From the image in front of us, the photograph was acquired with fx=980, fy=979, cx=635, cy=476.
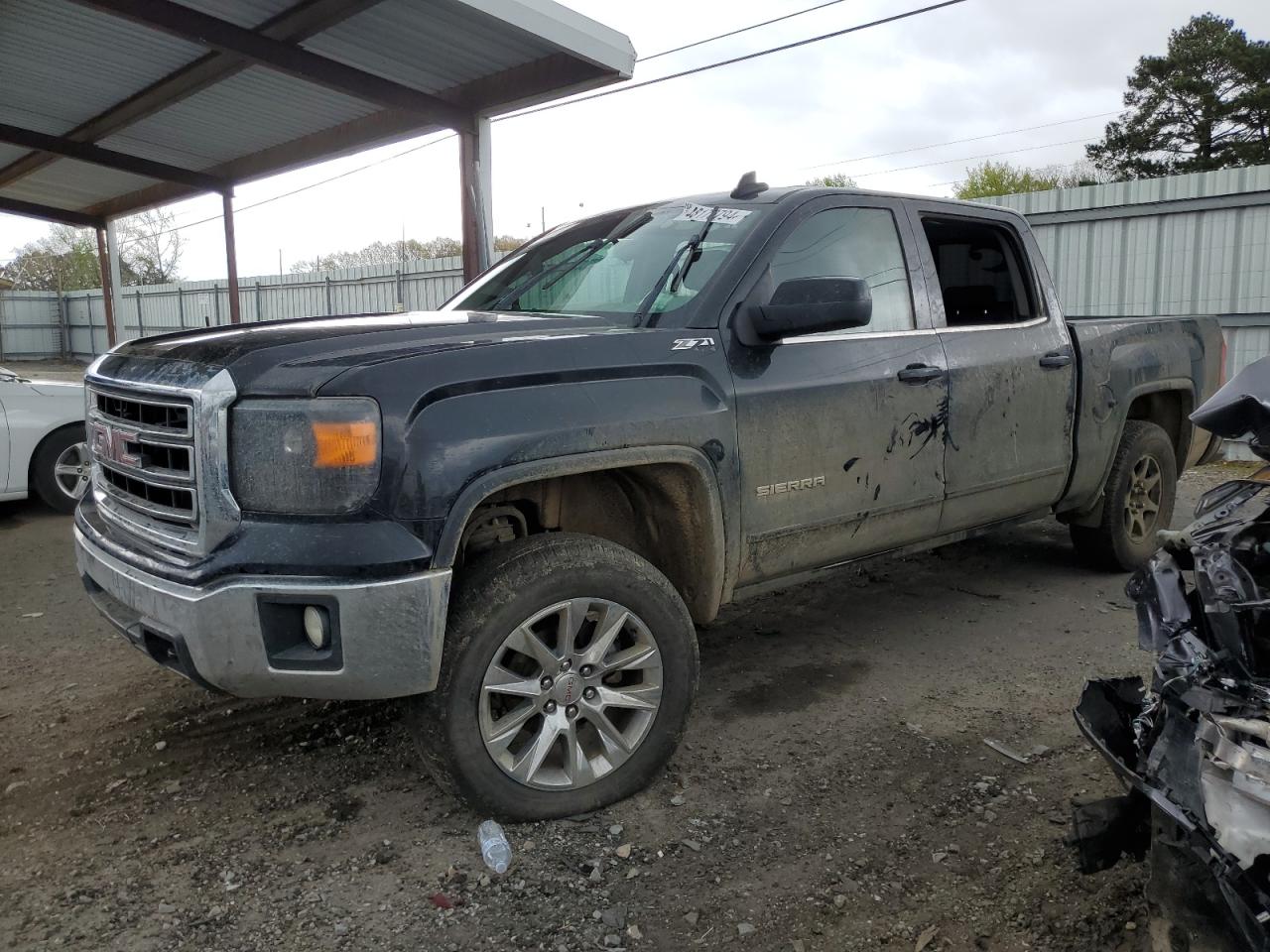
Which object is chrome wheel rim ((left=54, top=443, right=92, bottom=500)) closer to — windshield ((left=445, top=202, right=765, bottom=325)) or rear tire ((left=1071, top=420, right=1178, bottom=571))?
windshield ((left=445, top=202, right=765, bottom=325))

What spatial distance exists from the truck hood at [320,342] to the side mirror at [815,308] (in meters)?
0.49

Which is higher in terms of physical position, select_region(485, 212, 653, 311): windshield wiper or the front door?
select_region(485, 212, 653, 311): windshield wiper

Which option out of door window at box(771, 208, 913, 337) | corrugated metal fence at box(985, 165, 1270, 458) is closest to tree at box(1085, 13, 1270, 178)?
corrugated metal fence at box(985, 165, 1270, 458)

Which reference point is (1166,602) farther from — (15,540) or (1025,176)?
(1025,176)

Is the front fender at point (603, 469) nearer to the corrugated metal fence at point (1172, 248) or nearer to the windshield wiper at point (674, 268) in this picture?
the windshield wiper at point (674, 268)

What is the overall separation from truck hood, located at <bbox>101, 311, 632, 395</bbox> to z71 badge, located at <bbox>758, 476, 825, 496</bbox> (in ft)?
2.42

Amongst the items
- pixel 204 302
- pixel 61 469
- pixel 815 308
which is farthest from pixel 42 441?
pixel 204 302

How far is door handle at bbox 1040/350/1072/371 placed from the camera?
178 inches

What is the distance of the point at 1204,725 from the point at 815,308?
1.79 meters

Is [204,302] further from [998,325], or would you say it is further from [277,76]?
[998,325]

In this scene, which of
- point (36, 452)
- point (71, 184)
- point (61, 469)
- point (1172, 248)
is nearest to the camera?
point (36, 452)

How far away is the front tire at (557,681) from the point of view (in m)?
2.79

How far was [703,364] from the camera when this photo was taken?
3275mm

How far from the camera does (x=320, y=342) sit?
2.85 meters
